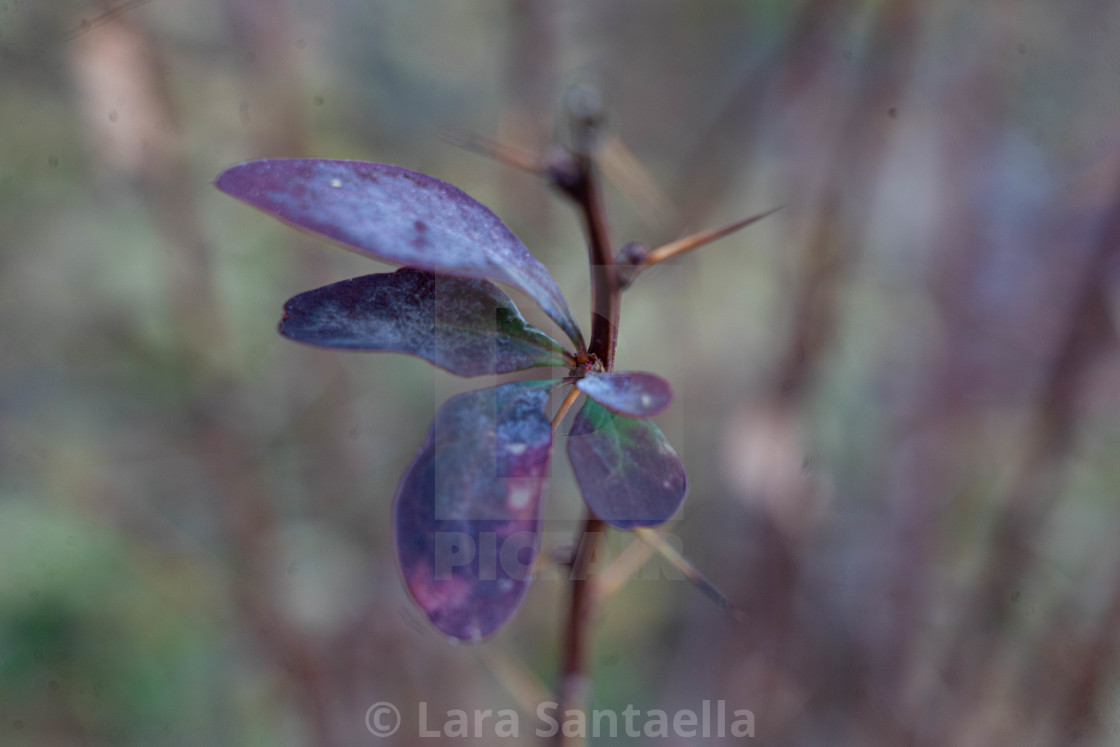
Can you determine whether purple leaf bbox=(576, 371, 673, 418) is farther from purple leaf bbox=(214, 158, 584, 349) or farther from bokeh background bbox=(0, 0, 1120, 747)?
bokeh background bbox=(0, 0, 1120, 747)

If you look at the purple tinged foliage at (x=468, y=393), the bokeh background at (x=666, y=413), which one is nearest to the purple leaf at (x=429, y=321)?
the purple tinged foliage at (x=468, y=393)

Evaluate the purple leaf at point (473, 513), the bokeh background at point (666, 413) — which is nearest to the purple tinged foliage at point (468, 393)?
the purple leaf at point (473, 513)

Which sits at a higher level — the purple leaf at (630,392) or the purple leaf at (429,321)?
the purple leaf at (429,321)

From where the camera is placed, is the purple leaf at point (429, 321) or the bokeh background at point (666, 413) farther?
the bokeh background at point (666, 413)

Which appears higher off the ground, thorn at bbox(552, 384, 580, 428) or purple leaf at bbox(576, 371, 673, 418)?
purple leaf at bbox(576, 371, 673, 418)

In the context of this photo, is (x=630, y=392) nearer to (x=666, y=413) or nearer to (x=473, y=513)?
(x=473, y=513)

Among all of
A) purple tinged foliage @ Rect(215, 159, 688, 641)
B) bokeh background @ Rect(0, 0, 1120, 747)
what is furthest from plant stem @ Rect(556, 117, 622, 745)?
bokeh background @ Rect(0, 0, 1120, 747)

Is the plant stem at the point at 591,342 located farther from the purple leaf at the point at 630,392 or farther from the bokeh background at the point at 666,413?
the bokeh background at the point at 666,413
